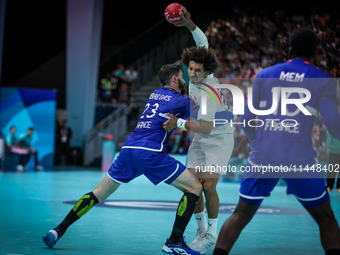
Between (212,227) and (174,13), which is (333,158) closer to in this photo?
(212,227)

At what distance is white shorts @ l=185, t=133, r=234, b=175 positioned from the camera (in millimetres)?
4570

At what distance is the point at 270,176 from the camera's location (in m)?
3.16

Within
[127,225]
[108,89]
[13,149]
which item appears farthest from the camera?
[108,89]

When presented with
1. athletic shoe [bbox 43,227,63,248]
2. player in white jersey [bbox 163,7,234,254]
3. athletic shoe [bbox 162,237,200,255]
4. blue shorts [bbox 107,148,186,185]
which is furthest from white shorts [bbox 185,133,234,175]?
athletic shoe [bbox 43,227,63,248]

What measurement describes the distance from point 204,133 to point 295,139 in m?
1.24

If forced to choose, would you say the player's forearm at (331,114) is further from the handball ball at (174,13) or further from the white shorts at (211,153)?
the handball ball at (174,13)

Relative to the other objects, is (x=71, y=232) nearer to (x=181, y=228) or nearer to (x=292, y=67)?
(x=181, y=228)

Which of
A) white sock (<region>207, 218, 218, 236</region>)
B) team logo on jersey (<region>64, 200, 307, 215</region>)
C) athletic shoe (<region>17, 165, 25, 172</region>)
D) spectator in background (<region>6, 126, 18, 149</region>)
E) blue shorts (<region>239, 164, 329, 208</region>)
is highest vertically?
blue shorts (<region>239, 164, 329, 208</region>)

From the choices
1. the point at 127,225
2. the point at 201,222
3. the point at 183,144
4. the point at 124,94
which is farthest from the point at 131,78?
the point at 201,222

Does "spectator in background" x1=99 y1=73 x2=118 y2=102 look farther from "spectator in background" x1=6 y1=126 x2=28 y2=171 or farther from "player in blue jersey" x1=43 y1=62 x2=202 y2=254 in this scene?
"player in blue jersey" x1=43 y1=62 x2=202 y2=254

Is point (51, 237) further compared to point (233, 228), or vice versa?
point (51, 237)

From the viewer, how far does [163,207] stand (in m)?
7.78

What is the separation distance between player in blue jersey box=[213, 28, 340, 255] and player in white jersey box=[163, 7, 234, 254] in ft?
3.49

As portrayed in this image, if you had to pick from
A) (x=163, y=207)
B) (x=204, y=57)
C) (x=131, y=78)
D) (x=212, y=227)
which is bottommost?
(x=163, y=207)
